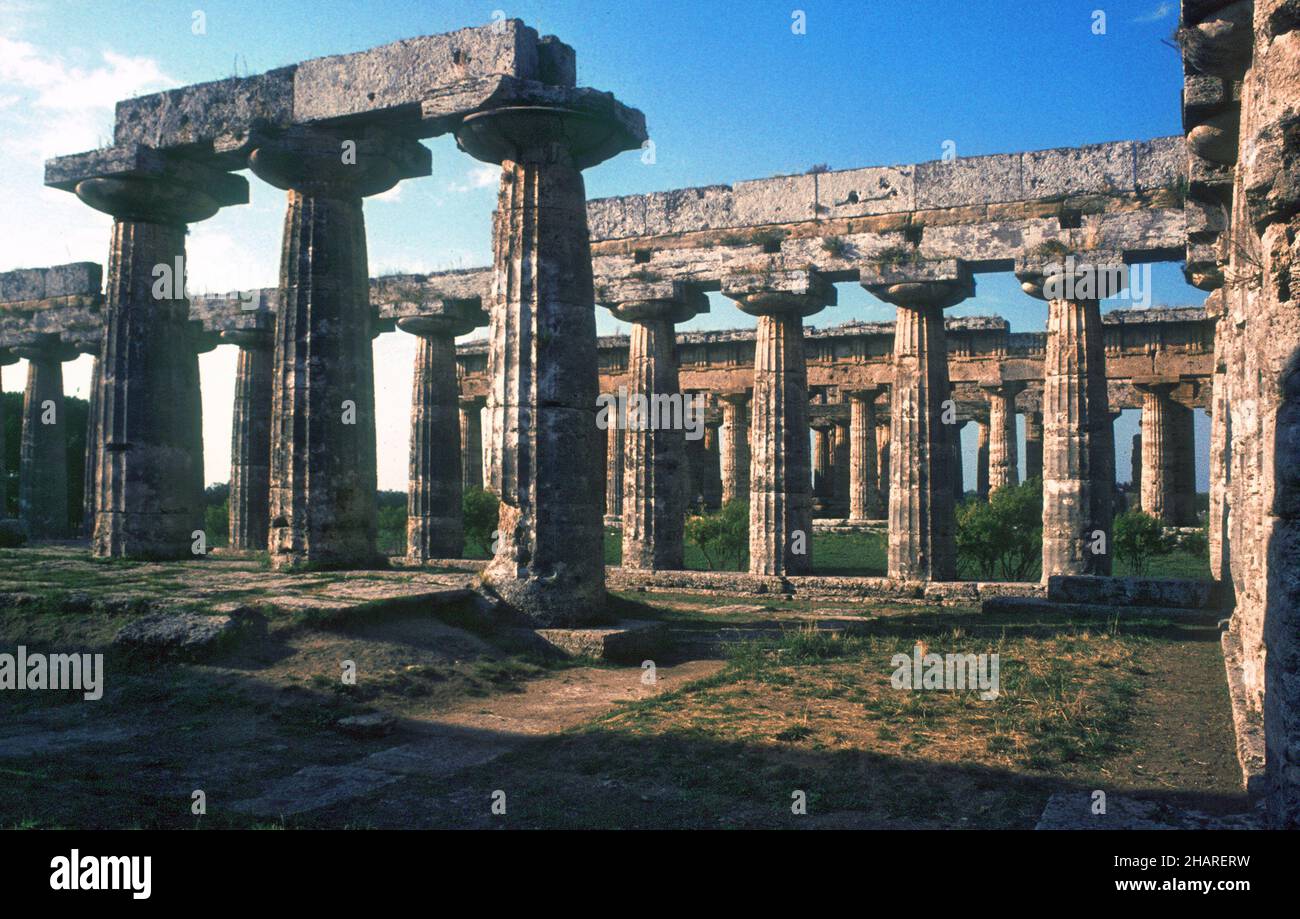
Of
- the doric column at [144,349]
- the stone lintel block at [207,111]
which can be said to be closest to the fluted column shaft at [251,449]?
the doric column at [144,349]

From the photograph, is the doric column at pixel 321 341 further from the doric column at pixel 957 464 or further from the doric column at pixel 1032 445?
the doric column at pixel 1032 445

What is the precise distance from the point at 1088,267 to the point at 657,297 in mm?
7756

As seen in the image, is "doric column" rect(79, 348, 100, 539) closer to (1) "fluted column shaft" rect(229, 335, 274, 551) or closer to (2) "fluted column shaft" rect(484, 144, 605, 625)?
(1) "fluted column shaft" rect(229, 335, 274, 551)

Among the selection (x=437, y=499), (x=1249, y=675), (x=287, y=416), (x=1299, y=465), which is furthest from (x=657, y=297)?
(x=1299, y=465)

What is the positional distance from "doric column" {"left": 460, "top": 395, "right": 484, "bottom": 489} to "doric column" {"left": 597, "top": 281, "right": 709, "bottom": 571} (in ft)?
56.9

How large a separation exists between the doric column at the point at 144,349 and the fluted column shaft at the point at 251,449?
780 cm

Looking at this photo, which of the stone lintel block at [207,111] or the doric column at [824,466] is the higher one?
the stone lintel block at [207,111]

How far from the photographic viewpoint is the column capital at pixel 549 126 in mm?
11695

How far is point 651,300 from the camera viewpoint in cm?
2020

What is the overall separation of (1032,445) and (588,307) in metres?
30.4

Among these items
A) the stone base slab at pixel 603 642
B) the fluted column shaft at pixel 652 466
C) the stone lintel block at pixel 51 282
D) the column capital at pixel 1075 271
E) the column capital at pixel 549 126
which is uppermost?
the stone lintel block at pixel 51 282

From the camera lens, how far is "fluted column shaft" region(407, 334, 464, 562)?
2259 cm

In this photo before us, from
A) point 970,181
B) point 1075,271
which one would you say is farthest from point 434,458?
point 1075,271
